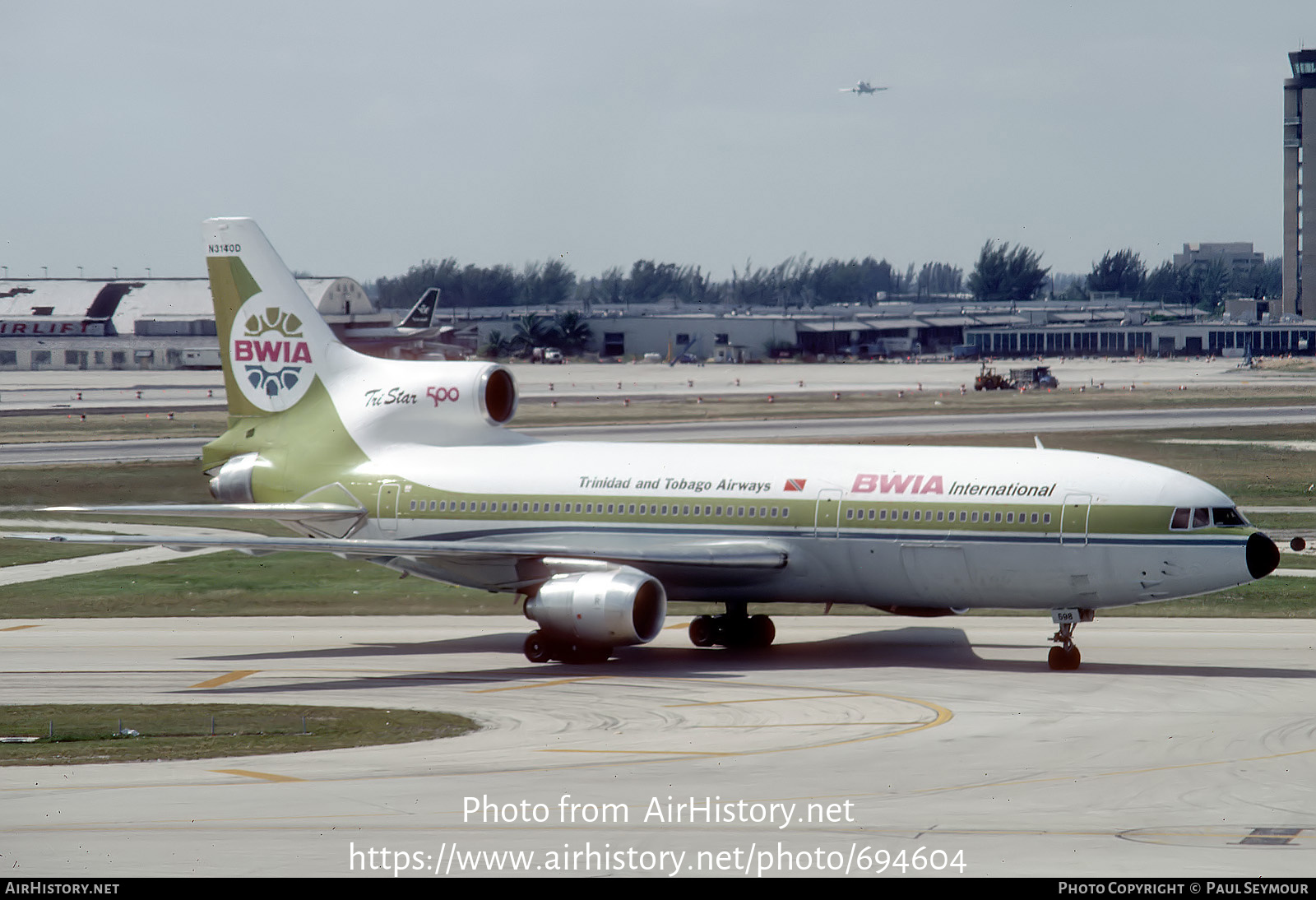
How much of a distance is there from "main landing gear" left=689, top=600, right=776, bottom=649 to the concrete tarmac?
0.77 metres

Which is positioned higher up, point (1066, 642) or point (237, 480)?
point (237, 480)

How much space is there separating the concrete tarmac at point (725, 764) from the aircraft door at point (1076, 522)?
2.95m

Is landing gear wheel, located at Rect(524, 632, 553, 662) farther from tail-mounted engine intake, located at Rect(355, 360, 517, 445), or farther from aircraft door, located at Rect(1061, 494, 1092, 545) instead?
aircraft door, located at Rect(1061, 494, 1092, 545)

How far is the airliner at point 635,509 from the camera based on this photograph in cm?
3497

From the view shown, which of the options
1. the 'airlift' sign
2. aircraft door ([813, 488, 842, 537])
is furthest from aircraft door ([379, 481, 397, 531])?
the 'airlift' sign

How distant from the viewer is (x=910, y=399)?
5153 inches

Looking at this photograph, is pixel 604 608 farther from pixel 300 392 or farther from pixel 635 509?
pixel 300 392

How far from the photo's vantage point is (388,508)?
41.9 meters

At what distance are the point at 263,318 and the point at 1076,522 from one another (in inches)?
888

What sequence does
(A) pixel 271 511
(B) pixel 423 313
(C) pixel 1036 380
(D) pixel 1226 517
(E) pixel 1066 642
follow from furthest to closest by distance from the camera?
(B) pixel 423 313 < (C) pixel 1036 380 < (A) pixel 271 511 < (E) pixel 1066 642 < (D) pixel 1226 517

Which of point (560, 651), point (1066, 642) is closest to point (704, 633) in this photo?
point (560, 651)

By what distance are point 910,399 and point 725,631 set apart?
306ft

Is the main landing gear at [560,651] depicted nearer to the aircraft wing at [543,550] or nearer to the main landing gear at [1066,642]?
the aircraft wing at [543,550]

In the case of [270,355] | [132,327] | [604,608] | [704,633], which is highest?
[132,327]
